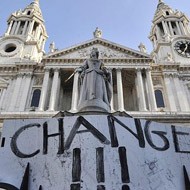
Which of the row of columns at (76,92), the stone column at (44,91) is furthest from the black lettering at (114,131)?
the stone column at (44,91)

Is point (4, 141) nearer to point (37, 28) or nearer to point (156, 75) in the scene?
point (156, 75)

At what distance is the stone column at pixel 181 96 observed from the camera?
2083 cm

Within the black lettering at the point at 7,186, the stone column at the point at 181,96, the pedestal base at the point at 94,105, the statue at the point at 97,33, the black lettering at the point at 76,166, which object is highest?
the statue at the point at 97,33

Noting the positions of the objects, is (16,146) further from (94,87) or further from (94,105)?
(94,87)

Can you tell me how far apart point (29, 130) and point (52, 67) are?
60.5 feet

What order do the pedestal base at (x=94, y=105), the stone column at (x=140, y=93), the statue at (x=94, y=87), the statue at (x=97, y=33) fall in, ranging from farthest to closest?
the statue at (x=97, y=33), the stone column at (x=140, y=93), the statue at (x=94, y=87), the pedestal base at (x=94, y=105)

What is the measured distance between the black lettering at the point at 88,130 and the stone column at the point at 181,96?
Result: 16.5 metres

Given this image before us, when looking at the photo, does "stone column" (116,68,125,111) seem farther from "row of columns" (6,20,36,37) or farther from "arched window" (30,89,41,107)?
"row of columns" (6,20,36,37)

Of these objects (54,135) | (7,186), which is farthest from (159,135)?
(7,186)

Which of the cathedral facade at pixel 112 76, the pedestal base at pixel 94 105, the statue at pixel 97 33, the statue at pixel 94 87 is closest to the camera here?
the pedestal base at pixel 94 105

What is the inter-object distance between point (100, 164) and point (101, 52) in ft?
68.8

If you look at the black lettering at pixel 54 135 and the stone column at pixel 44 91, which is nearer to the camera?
the black lettering at pixel 54 135

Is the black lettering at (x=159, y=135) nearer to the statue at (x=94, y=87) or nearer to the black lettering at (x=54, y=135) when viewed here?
the statue at (x=94, y=87)

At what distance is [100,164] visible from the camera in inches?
200
